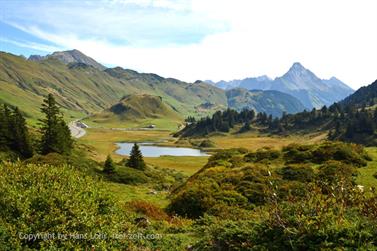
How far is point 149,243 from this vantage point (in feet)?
58.4

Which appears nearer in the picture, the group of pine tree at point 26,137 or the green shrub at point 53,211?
the green shrub at point 53,211

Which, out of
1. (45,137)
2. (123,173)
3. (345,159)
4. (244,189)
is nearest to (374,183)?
(345,159)

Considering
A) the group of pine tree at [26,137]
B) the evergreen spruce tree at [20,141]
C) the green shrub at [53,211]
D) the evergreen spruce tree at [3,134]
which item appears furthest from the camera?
the evergreen spruce tree at [20,141]

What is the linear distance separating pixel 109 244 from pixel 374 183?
79.0 ft

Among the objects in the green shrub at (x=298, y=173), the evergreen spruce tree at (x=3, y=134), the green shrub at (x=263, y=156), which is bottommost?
the green shrub at (x=298, y=173)

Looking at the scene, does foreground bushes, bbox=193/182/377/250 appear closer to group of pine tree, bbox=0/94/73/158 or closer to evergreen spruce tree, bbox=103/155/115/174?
evergreen spruce tree, bbox=103/155/115/174

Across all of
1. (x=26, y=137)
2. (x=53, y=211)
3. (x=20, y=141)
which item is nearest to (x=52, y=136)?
(x=26, y=137)

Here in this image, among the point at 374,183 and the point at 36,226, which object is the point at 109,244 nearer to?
the point at 36,226

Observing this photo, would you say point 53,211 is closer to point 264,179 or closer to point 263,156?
point 264,179

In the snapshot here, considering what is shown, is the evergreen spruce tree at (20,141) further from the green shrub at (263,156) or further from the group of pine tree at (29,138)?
the green shrub at (263,156)

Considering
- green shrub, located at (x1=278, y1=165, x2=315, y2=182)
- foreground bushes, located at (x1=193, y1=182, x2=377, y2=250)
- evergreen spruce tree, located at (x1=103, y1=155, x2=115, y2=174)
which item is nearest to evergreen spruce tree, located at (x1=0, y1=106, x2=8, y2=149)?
evergreen spruce tree, located at (x1=103, y1=155, x2=115, y2=174)

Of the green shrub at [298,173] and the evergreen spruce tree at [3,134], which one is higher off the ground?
the evergreen spruce tree at [3,134]

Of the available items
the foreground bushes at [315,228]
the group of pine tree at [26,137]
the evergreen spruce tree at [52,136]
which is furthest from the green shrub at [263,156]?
the group of pine tree at [26,137]

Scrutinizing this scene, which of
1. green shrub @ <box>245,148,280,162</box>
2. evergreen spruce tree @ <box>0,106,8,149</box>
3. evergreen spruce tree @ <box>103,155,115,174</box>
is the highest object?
evergreen spruce tree @ <box>0,106,8,149</box>
